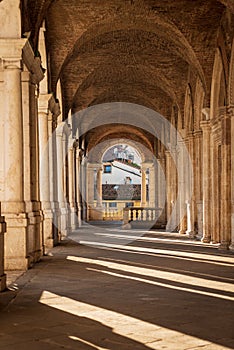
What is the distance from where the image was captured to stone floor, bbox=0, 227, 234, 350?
5.14 m

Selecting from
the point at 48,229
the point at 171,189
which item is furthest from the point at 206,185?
the point at 171,189

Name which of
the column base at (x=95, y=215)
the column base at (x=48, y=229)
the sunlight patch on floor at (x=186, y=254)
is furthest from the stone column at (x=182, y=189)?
the column base at (x=95, y=215)

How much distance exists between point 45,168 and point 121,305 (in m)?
8.19

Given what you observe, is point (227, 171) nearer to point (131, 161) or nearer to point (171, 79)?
point (171, 79)

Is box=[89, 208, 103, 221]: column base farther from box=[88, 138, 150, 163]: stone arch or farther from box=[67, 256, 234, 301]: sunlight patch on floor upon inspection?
box=[67, 256, 234, 301]: sunlight patch on floor

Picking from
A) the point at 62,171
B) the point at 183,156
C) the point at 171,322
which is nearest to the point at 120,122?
the point at 183,156

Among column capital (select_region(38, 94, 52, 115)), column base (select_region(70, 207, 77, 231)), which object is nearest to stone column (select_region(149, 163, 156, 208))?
column base (select_region(70, 207, 77, 231))

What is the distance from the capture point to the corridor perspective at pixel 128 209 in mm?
6043

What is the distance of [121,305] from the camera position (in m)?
6.85

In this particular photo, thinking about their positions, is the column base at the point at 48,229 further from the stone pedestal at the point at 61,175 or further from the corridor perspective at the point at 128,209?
the stone pedestal at the point at 61,175

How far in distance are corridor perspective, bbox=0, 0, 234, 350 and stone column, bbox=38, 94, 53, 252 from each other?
1.4 inches

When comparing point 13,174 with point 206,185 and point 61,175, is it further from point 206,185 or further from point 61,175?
point 61,175

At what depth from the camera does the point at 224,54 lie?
14391mm

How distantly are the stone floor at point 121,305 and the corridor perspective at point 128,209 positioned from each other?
20mm
